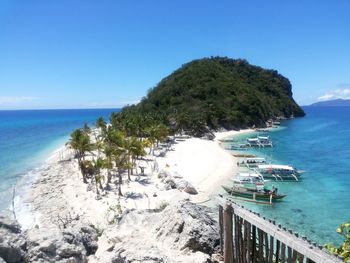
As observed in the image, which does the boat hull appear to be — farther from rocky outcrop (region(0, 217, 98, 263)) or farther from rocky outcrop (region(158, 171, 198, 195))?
rocky outcrop (region(0, 217, 98, 263))

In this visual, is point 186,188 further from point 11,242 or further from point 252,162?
point 11,242

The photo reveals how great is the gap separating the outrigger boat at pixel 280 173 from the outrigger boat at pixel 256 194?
406 inches

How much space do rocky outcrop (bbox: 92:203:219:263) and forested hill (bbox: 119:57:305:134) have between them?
71.9 meters

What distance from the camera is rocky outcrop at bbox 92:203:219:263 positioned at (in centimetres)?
1173

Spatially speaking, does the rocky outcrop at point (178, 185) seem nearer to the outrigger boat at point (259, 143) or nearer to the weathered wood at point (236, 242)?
the weathered wood at point (236, 242)

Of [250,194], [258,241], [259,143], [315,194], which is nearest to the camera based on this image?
[258,241]

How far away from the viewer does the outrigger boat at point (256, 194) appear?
36.0 metres

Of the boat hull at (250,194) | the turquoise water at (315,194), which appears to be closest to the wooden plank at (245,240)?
the turquoise water at (315,194)

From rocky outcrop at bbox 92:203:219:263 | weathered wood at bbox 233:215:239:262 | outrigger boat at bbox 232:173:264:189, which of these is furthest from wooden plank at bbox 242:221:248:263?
outrigger boat at bbox 232:173:264:189

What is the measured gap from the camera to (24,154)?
7588 centimetres

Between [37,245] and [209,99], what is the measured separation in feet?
Answer: 364

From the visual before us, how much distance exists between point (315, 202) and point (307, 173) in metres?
14.8

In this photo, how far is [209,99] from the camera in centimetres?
12056

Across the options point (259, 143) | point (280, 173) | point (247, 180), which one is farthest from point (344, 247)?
point (259, 143)
